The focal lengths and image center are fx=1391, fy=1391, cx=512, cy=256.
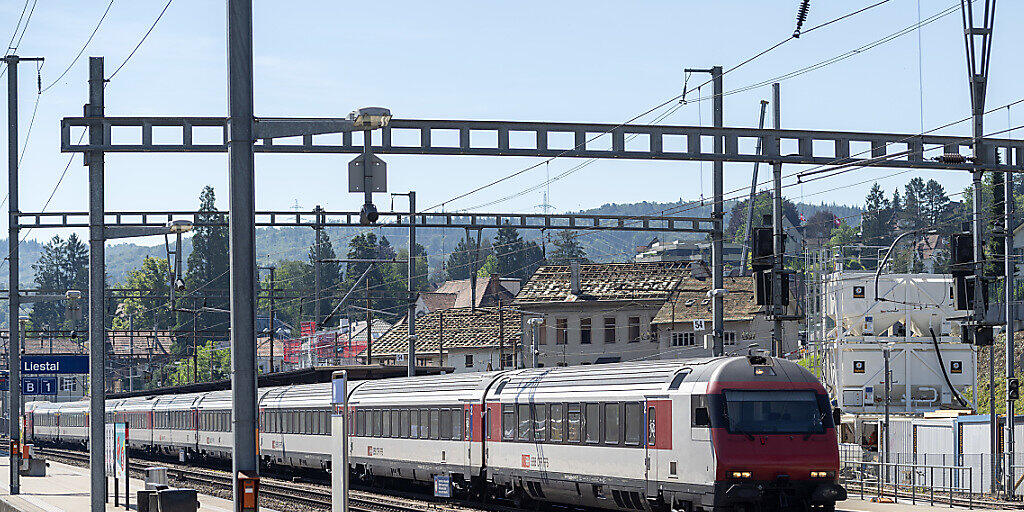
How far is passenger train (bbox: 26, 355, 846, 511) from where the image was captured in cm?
2281

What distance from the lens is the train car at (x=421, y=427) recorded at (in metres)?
31.8

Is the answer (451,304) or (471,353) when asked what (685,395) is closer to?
(471,353)

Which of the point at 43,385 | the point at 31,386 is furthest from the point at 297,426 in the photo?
the point at 43,385

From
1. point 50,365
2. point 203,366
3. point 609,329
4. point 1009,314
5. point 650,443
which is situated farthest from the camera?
point 203,366

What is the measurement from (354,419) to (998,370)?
155 feet

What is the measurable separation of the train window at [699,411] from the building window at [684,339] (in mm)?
67942

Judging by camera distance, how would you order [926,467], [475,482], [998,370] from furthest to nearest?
[998,370]
[926,467]
[475,482]

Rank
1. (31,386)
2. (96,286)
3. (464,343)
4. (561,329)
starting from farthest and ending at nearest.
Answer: (464,343) < (561,329) < (31,386) < (96,286)

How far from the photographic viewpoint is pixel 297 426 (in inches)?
1745

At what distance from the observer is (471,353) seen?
342 ft

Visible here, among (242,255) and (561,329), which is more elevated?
(242,255)

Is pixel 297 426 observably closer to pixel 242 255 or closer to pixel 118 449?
pixel 118 449

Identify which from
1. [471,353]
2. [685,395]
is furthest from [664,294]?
[685,395]

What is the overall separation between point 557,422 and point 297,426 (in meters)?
18.3
